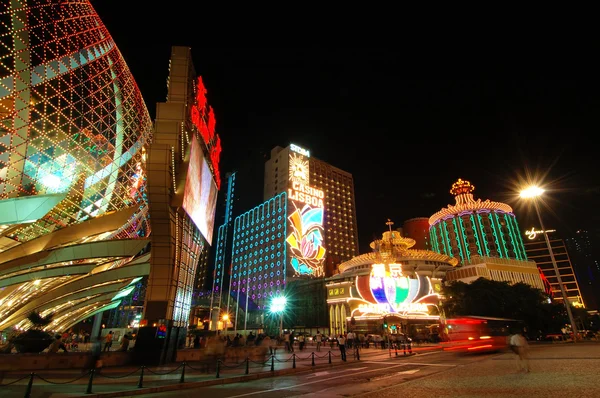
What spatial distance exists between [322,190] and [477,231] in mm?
54676

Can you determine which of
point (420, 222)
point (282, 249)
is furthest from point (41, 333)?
point (420, 222)

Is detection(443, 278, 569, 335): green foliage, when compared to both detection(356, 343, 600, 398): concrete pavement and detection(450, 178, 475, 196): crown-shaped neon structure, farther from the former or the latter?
detection(450, 178, 475, 196): crown-shaped neon structure

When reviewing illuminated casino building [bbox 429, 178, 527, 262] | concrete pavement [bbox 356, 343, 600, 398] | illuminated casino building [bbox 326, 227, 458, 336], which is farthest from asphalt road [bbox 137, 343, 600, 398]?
illuminated casino building [bbox 429, 178, 527, 262]

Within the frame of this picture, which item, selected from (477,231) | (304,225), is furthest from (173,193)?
(477,231)

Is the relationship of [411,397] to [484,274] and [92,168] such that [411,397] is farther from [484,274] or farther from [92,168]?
[484,274]

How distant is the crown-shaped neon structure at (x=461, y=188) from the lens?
10675 centimetres

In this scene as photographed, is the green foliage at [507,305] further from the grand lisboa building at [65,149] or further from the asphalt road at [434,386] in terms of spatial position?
the grand lisboa building at [65,149]

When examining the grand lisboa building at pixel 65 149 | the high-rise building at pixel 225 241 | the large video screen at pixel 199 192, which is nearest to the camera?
the grand lisboa building at pixel 65 149

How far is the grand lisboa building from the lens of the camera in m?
18.3

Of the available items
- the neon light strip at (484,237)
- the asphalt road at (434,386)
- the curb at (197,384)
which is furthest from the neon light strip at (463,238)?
the curb at (197,384)

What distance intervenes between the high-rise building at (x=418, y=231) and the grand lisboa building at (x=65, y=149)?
143 meters

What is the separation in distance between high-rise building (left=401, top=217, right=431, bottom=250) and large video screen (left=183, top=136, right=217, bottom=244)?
141m

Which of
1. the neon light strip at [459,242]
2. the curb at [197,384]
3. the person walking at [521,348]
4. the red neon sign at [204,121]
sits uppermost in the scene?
the neon light strip at [459,242]

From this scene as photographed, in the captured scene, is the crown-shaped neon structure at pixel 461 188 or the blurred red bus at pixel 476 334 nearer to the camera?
the blurred red bus at pixel 476 334
